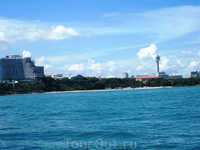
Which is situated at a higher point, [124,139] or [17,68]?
[17,68]

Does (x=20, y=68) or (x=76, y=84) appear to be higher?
(x=20, y=68)

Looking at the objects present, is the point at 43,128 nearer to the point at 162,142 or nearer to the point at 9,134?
the point at 9,134

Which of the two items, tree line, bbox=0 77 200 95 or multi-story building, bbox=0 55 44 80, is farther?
multi-story building, bbox=0 55 44 80

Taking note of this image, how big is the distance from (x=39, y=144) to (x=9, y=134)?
4947 millimetres

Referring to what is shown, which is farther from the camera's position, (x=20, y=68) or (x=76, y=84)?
(x=76, y=84)

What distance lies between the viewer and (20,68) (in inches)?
6786

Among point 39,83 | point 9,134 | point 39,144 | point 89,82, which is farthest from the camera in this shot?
point 89,82

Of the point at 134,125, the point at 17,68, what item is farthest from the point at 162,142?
the point at 17,68

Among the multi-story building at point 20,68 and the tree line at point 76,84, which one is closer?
the tree line at point 76,84

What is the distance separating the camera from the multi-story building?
166 metres

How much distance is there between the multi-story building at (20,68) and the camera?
165875mm

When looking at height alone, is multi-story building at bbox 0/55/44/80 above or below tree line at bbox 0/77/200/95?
above

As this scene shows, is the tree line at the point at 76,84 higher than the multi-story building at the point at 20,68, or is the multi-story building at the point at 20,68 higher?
the multi-story building at the point at 20,68

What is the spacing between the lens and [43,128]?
Answer: 918 inches
